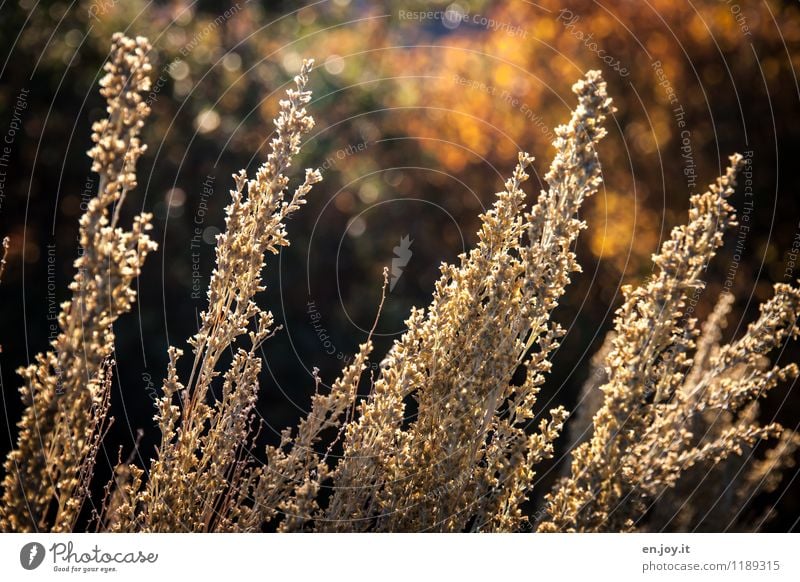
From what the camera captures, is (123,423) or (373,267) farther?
(373,267)

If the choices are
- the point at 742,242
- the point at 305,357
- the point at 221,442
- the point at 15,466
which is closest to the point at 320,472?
the point at 221,442

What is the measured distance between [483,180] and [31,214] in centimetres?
372

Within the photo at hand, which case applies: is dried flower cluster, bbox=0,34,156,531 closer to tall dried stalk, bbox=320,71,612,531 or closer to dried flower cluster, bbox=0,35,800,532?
dried flower cluster, bbox=0,35,800,532

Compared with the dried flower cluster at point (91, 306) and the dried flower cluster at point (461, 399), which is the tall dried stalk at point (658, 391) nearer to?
the dried flower cluster at point (461, 399)

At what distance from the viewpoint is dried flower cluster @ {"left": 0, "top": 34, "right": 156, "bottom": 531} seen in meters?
1.85

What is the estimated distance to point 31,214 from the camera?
16.7ft
